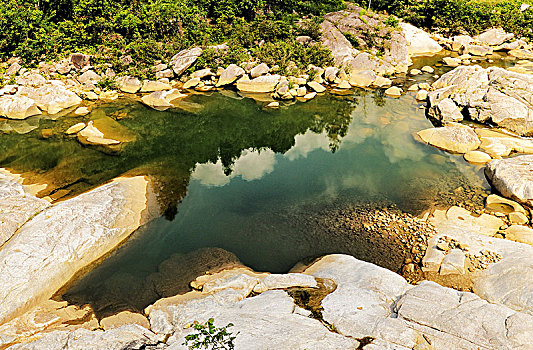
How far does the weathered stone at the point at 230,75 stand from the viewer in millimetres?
34938

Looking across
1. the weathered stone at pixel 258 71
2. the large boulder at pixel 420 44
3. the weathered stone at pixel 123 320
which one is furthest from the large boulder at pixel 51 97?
the large boulder at pixel 420 44

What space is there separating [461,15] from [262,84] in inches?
1229

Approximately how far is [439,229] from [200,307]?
10362 mm

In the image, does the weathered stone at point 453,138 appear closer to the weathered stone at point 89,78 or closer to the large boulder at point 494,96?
the large boulder at point 494,96

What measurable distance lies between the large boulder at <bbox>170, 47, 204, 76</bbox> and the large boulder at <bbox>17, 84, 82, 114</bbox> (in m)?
9.12

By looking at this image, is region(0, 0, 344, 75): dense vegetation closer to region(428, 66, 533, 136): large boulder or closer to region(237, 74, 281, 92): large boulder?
region(237, 74, 281, 92): large boulder

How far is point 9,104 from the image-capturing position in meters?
28.2

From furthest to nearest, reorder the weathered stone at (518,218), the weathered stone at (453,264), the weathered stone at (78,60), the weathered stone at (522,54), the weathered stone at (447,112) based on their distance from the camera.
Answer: the weathered stone at (522,54)
the weathered stone at (78,60)
the weathered stone at (447,112)
the weathered stone at (518,218)
the weathered stone at (453,264)

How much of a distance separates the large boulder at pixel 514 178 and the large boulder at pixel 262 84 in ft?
65.0

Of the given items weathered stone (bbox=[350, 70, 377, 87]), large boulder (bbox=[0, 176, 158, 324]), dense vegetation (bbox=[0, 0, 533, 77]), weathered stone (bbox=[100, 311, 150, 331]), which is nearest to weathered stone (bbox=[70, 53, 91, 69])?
dense vegetation (bbox=[0, 0, 533, 77])

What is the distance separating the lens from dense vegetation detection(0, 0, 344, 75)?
34.1 m

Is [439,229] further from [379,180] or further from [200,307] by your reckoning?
[200,307]

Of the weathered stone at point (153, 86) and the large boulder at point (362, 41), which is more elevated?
the large boulder at point (362, 41)

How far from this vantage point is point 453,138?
23.1 metres
